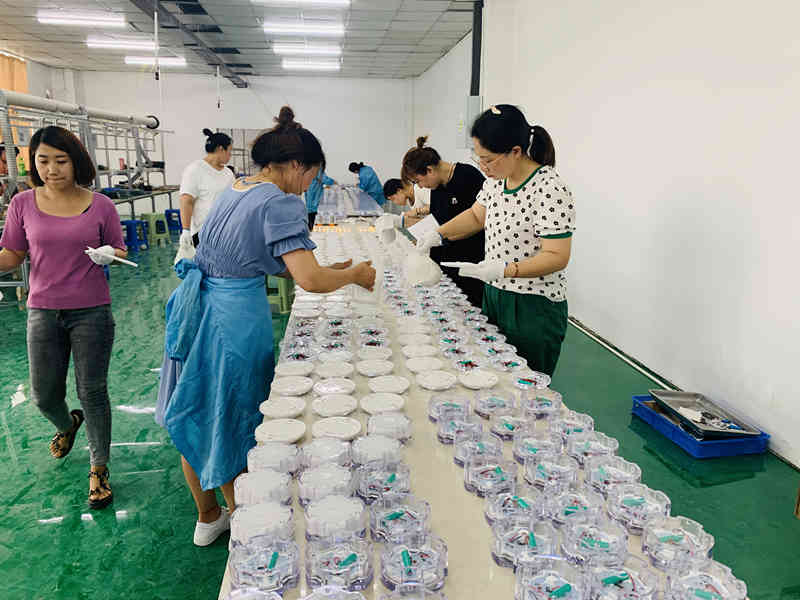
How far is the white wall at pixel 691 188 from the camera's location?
245 centimetres

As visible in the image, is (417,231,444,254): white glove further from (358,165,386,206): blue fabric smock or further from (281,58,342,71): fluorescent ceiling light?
(281,58,342,71): fluorescent ceiling light

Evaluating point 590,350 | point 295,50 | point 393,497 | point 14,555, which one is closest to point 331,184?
point 295,50

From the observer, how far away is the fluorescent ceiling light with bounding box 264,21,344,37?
7.54 m

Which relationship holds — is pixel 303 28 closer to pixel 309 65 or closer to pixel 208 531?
pixel 309 65

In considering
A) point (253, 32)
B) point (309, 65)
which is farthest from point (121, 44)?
point (309, 65)

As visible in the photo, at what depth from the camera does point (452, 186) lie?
2.95 m

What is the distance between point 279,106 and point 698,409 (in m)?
12.1

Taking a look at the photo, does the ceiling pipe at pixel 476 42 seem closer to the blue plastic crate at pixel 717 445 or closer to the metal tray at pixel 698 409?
the metal tray at pixel 698 409

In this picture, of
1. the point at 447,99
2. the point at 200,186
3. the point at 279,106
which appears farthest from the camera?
the point at 279,106

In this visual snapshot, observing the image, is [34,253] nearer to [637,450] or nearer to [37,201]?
[37,201]

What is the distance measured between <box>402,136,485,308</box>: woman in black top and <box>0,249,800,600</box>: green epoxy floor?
1.04 m

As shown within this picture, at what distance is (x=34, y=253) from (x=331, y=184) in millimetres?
8190

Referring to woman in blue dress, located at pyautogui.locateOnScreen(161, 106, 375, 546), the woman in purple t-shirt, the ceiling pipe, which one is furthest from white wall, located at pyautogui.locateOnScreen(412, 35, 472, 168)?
woman in blue dress, located at pyautogui.locateOnScreen(161, 106, 375, 546)

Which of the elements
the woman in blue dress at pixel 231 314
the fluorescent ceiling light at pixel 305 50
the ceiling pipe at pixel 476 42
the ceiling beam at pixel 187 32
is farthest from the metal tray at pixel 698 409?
the fluorescent ceiling light at pixel 305 50
